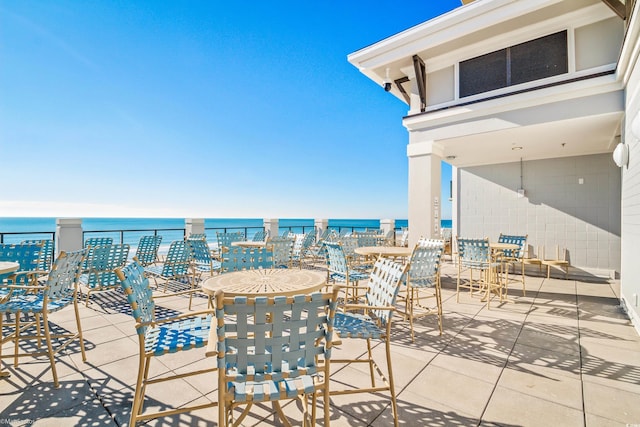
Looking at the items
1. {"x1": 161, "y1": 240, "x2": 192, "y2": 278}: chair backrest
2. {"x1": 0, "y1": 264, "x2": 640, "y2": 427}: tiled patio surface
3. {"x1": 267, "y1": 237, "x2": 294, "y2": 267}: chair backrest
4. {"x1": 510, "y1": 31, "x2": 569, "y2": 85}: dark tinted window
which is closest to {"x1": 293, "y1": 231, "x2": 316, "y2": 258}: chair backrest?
{"x1": 267, "y1": 237, "x2": 294, "y2": 267}: chair backrest

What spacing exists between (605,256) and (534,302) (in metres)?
3.28

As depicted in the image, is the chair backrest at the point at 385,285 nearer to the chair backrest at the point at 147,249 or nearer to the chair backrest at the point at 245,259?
the chair backrest at the point at 245,259

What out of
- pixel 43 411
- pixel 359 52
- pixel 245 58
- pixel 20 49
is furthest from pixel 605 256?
pixel 20 49

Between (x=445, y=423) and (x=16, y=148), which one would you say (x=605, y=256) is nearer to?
(x=445, y=423)

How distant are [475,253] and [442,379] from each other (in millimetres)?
2733

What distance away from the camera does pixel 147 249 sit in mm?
5422

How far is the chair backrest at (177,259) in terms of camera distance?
438cm

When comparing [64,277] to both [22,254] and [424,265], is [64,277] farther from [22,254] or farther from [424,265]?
[424,265]

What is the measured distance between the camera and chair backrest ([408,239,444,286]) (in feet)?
10.2

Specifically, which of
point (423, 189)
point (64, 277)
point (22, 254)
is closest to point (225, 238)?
point (22, 254)

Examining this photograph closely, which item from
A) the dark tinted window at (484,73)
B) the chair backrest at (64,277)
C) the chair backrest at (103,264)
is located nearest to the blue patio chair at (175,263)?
the chair backrest at (103,264)

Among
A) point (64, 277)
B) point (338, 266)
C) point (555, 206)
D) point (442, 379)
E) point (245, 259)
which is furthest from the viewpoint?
point (555, 206)

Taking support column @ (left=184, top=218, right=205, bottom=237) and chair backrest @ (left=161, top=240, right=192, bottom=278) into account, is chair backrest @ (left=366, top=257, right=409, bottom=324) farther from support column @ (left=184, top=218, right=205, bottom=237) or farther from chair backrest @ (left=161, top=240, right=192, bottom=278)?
support column @ (left=184, top=218, right=205, bottom=237)

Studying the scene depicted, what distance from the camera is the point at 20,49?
7320 mm
